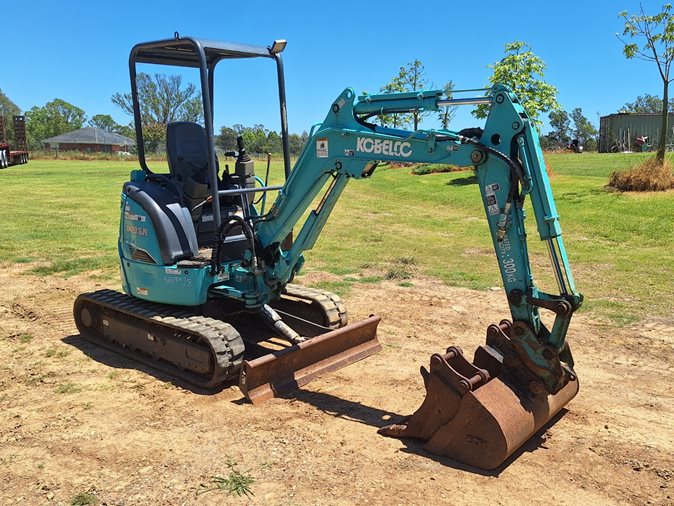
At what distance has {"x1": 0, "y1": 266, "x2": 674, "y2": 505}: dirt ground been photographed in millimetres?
4254

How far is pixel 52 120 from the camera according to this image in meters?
105

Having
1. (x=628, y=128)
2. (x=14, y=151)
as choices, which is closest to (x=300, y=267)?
(x=628, y=128)

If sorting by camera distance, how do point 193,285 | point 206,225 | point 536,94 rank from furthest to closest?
point 536,94 < point 206,225 < point 193,285

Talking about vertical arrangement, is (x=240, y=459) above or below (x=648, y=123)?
below

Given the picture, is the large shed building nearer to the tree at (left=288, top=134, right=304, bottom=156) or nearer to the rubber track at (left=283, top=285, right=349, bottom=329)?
the tree at (left=288, top=134, right=304, bottom=156)

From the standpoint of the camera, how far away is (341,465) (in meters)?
4.57

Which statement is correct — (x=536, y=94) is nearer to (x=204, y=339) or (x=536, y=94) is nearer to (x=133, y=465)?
(x=204, y=339)

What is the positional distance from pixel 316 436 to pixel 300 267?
217 cm

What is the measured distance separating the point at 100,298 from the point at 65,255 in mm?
5906

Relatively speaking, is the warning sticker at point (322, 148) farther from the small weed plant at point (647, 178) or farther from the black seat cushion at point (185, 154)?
the small weed plant at point (647, 178)

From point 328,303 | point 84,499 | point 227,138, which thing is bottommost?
point 84,499

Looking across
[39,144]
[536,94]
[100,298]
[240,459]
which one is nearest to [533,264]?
[100,298]

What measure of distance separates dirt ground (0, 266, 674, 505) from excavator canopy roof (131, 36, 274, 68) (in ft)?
10.9

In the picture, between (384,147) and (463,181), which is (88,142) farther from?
(384,147)
